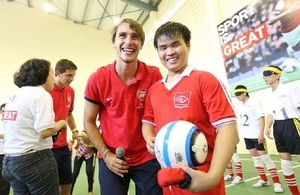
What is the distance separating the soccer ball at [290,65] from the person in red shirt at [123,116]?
16.4 feet

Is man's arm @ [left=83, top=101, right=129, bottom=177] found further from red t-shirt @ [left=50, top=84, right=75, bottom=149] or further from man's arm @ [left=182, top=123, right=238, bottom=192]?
red t-shirt @ [left=50, top=84, right=75, bottom=149]

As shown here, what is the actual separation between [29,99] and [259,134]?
3.61 meters

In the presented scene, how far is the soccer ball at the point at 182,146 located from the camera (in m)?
1.22

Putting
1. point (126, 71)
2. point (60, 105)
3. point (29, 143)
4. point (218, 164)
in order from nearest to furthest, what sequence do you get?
point (218, 164)
point (126, 71)
point (29, 143)
point (60, 105)

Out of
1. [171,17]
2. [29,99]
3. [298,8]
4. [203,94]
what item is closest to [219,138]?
[203,94]

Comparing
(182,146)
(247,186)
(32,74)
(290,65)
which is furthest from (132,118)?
(290,65)

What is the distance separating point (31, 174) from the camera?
205cm

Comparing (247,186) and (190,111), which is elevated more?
(190,111)

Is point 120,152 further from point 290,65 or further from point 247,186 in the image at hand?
point 290,65

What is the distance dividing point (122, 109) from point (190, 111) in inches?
26.8

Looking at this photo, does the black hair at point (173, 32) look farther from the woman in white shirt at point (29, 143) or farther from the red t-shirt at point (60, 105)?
the red t-shirt at point (60, 105)

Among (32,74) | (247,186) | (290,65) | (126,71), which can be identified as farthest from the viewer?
(290,65)

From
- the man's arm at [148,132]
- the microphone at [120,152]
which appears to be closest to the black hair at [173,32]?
the man's arm at [148,132]

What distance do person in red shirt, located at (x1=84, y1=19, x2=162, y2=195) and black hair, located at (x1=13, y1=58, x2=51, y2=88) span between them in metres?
0.65
